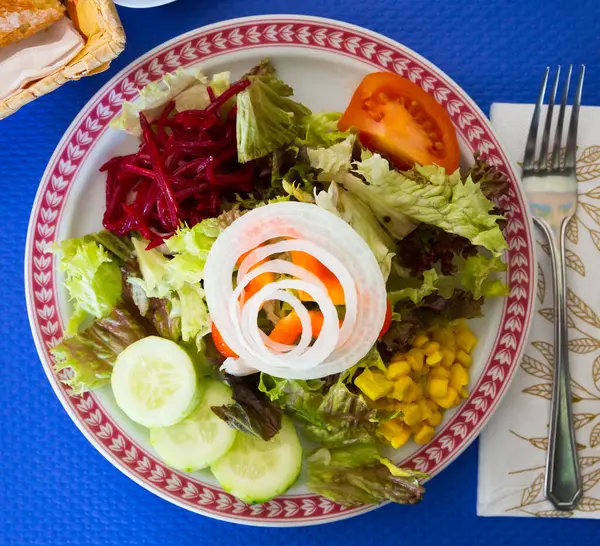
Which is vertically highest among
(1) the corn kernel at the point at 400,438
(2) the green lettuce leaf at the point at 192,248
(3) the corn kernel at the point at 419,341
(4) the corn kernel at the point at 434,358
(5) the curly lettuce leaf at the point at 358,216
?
(5) the curly lettuce leaf at the point at 358,216

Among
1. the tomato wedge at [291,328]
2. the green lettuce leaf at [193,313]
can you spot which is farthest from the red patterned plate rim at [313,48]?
the tomato wedge at [291,328]

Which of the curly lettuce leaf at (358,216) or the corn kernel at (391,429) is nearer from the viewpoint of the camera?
the curly lettuce leaf at (358,216)

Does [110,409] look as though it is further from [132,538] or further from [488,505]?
[488,505]

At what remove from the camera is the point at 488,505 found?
1784 millimetres

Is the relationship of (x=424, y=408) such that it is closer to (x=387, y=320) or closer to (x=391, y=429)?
(x=391, y=429)

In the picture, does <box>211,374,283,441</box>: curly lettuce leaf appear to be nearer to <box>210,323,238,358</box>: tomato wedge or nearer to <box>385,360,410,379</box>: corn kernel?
<box>210,323,238,358</box>: tomato wedge

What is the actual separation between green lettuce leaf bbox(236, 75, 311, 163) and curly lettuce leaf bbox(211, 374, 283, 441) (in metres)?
0.61

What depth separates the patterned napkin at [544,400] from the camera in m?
1.77

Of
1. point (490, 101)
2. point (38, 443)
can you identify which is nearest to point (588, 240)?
point (490, 101)

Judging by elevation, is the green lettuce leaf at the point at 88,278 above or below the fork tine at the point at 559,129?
below

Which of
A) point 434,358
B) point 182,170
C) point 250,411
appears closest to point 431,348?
point 434,358

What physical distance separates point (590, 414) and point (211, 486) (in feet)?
3.74

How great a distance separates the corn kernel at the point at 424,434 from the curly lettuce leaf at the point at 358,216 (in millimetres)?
457

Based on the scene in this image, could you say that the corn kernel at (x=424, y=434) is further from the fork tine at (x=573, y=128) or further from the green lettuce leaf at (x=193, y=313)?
the fork tine at (x=573, y=128)
